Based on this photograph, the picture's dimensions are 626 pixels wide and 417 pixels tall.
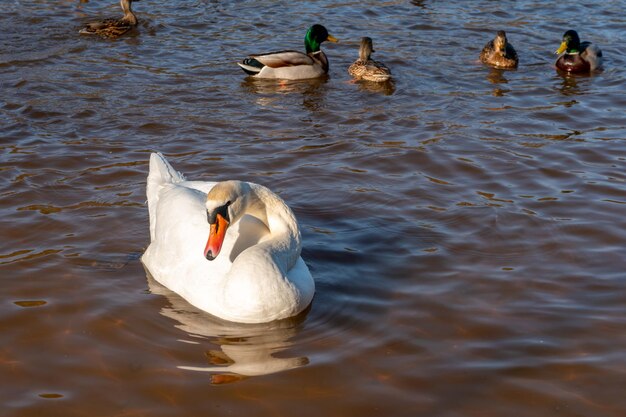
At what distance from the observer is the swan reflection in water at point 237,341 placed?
18.1ft

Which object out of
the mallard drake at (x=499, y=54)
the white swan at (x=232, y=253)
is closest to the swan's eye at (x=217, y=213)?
the white swan at (x=232, y=253)

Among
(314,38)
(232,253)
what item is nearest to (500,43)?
(314,38)

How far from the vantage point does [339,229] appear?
308 inches

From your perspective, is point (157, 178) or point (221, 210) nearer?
point (221, 210)

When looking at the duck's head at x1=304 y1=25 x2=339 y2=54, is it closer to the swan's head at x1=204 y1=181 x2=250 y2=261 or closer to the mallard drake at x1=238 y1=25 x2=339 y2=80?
the mallard drake at x1=238 y1=25 x2=339 y2=80

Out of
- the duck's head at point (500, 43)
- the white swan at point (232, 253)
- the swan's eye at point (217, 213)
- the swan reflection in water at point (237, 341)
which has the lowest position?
the swan reflection in water at point (237, 341)

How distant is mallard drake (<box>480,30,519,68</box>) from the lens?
13305 millimetres

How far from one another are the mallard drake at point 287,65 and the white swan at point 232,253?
6448mm

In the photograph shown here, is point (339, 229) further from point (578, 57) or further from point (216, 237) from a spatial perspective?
point (578, 57)

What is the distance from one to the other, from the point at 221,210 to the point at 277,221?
556 millimetres

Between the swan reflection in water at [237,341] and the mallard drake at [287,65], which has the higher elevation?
the mallard drake at [287,65]

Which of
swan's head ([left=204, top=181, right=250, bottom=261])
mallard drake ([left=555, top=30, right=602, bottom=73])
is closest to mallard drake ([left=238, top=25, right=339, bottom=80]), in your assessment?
mallard drake ([left=555, top=30, right=602, bottom=73])

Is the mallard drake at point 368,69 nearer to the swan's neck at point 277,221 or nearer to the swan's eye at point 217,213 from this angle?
the swan's neck at point 277,221

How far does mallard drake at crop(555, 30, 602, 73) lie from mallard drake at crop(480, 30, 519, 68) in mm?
716
